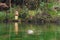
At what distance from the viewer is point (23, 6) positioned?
2362 cm

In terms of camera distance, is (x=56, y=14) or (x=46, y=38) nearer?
(x=46, y=38)

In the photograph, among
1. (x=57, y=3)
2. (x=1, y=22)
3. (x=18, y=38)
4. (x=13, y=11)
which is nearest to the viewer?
(x=18, y=38)

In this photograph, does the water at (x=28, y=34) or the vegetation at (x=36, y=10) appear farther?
the vegetation at (x=36, y=10)

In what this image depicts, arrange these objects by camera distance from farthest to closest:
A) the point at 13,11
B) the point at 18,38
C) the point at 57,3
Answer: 1. the point at 57,3
2. the point at 13,11
3. the point at 18,38

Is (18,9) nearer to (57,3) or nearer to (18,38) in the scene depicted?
(57,3)

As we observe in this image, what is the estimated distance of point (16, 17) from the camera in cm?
2161

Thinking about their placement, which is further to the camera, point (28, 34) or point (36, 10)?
point (36, 10)

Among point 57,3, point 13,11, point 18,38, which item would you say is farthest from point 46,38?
point 57,3

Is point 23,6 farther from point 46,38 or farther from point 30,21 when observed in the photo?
point 46,38

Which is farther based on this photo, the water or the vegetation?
the vegetation

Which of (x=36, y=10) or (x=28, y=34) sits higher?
(x=28, y=34)

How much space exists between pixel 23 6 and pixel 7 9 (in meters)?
1.55

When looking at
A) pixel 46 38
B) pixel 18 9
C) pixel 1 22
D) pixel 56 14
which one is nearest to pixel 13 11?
pixel 18 9

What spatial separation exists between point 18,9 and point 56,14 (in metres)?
3.58
